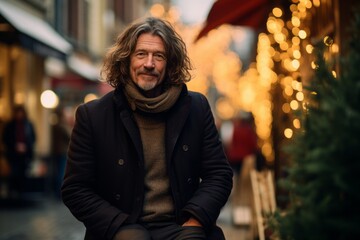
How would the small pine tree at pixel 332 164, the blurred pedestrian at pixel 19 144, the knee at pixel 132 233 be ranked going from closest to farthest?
the small pine tree at pixel 332 164 < the knee at pixel 132 233 < the blurred pedestrian at pixel 19 144

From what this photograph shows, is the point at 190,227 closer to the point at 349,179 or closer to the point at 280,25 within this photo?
the point at 349,179

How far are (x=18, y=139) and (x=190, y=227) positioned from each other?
11269 millimetres

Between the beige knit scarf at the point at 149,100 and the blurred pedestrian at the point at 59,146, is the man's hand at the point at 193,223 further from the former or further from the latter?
the blurred pedestrian at the point at 59,146

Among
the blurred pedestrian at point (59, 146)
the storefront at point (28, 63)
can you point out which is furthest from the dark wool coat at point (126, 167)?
the blurred pedestrian at point (59, 146)

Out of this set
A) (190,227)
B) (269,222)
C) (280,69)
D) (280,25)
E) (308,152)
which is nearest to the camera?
(308,152)

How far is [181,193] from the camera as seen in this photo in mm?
3857

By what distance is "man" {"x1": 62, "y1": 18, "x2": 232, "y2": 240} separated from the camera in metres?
3.79

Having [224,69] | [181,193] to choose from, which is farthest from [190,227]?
[224,69]

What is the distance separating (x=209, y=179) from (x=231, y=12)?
4409 mm

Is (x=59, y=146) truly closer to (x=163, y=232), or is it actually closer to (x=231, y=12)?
(x=231, y=12)

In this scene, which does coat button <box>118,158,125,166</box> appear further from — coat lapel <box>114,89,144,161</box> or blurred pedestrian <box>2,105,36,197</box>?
blurred pedestrian <box>2,105,36,197</box>

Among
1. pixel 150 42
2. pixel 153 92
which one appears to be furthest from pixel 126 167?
pixel 150 42

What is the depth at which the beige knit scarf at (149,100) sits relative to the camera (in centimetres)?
388

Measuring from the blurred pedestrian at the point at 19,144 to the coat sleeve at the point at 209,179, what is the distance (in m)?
10.8
